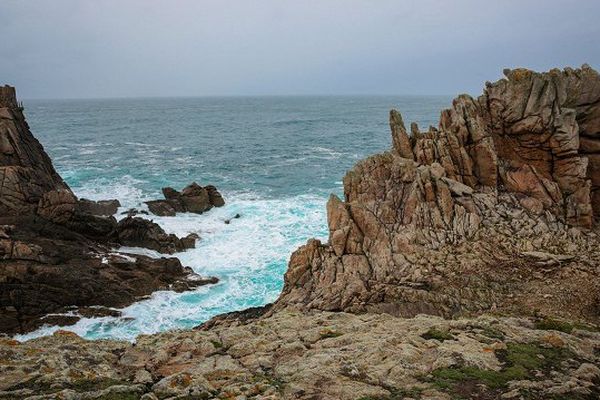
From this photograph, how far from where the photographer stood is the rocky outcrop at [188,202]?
163ft

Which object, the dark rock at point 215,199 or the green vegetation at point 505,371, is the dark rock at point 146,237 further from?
the green vegetation at point 505,371

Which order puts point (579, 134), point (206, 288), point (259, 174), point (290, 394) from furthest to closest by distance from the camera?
1. point (259, 174)
2. point (206, 288)
3. point (579, 134)
4. point (290, 394)

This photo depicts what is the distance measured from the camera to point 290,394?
11.1m

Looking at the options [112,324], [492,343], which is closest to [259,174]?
[112,324]

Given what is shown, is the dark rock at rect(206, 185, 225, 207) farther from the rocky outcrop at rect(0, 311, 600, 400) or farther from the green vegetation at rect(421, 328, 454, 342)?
the green vegetation at rect(421, 328, 454, 342)

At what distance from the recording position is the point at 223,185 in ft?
205

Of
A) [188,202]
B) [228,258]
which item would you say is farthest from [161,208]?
[228,258]

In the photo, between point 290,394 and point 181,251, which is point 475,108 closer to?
point 290,394

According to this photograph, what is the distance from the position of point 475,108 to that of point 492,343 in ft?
58.6

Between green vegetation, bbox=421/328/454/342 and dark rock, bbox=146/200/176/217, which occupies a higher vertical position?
green vegetation, bbox=421/328/454/342

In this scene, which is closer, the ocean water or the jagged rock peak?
the ocean water

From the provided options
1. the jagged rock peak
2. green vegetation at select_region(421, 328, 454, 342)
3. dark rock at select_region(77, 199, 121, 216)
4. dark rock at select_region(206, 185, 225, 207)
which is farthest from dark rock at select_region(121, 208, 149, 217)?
green vegetation at select_region(421, 328, 454, 342)

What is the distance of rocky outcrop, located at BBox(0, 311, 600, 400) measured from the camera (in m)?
11.1

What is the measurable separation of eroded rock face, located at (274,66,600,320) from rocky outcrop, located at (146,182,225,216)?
28136 mm
